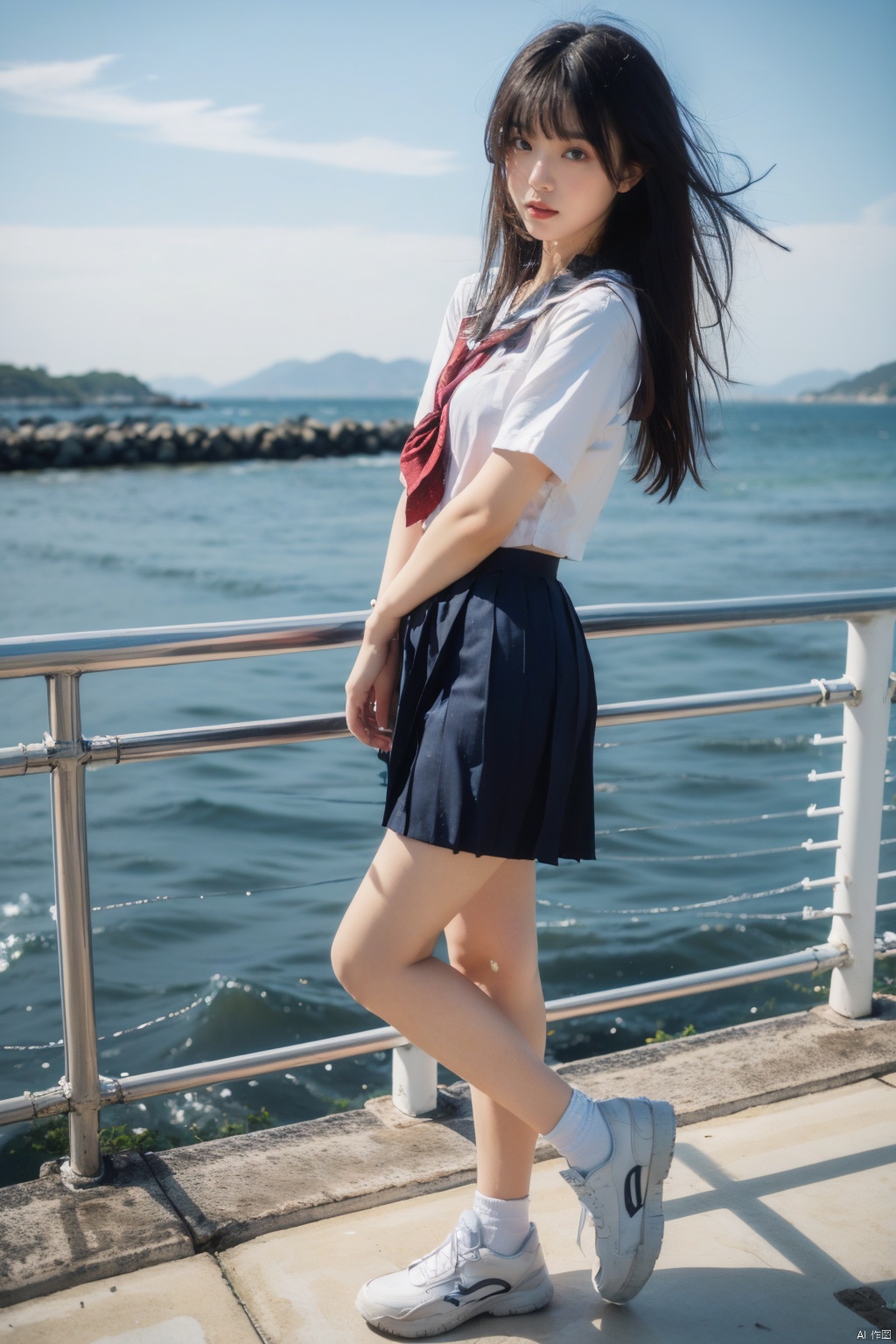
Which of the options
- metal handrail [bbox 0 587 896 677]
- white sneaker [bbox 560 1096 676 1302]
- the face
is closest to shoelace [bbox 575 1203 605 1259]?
white sneaker [bbox 560 1096 676 1302]

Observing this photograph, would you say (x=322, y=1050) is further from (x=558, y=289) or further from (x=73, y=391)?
(x=73, y=391)

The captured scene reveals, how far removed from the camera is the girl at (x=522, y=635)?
4.20ft

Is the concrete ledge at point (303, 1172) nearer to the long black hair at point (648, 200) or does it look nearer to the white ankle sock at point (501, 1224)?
the white ankle sock at point (501, 1224)

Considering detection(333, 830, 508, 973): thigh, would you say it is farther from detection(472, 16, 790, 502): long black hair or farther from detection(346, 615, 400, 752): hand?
detection(472, 16, 790, 502): long black hair

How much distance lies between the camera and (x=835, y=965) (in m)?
2.23

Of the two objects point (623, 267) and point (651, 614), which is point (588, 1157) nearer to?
point (651, 614)

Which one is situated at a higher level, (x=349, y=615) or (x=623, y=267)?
(x=623, y=267)

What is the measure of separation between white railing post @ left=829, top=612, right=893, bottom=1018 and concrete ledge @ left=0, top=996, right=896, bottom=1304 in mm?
110

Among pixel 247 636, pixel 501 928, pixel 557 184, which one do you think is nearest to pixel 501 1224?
pixel 501 928

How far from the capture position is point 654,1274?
5.04 feet

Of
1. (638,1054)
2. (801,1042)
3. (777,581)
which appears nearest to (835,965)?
(801,1042)

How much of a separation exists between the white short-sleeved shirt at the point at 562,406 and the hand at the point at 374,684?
0.16m

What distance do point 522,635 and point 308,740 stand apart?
599 millimetres

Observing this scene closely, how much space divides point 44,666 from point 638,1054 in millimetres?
1326
